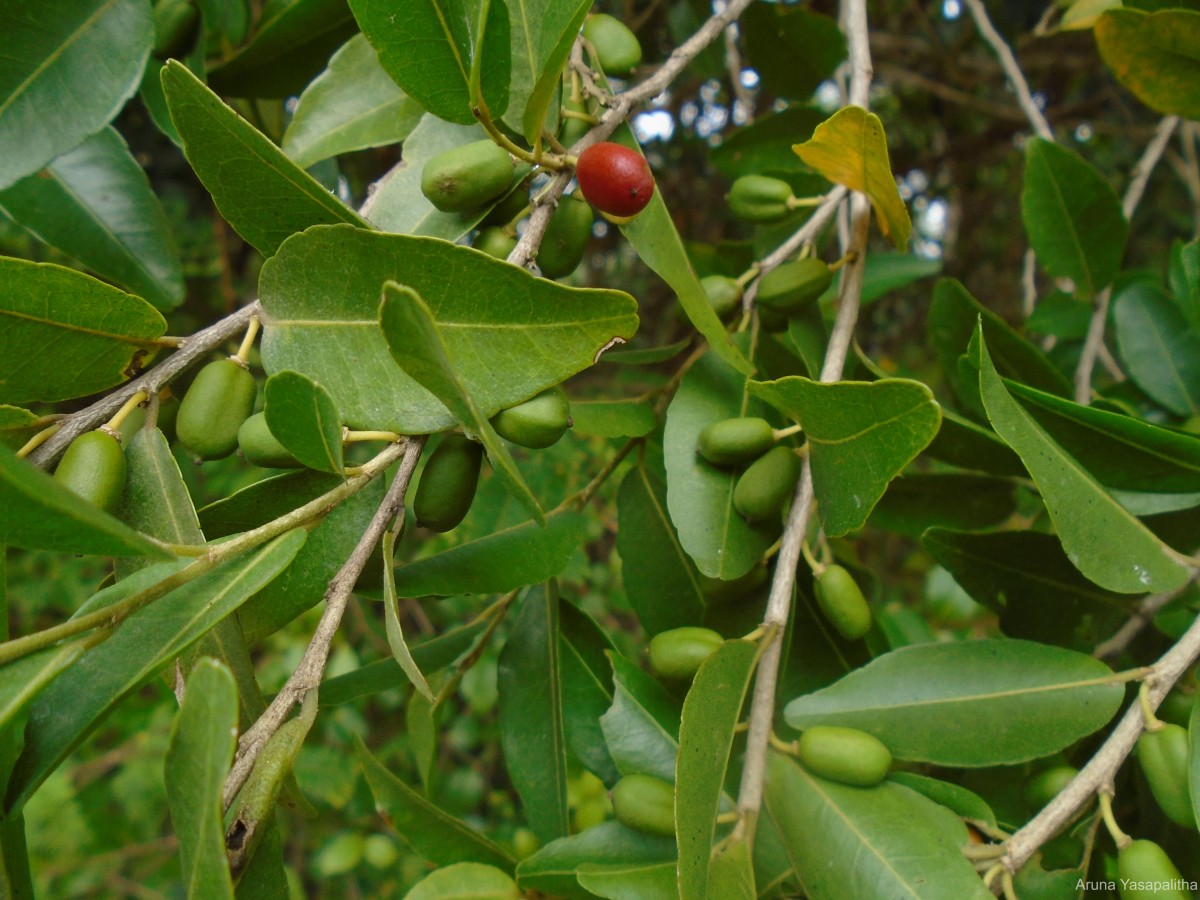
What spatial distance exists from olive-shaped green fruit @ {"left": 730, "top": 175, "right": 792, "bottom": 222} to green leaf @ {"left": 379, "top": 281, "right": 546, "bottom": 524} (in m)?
0.65

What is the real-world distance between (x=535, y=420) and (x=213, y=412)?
0.27 m

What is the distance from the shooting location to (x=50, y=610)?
3.21 m

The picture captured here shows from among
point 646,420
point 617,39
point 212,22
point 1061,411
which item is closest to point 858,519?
Answer: point 1061,411

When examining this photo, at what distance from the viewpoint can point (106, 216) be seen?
1.11 meters

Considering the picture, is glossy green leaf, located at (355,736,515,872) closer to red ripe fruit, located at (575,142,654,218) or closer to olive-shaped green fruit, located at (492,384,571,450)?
olive-shaped green fruit, located at (492,384,571,450)

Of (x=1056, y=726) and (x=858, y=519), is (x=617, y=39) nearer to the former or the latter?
(x=858, y=519)

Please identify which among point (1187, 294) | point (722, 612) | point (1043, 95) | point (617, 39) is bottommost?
point (1043, 95)

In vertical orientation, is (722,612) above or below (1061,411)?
below

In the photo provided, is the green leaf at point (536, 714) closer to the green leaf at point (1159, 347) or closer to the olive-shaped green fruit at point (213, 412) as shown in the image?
the olive-shaped green fruit at point (213, 412)

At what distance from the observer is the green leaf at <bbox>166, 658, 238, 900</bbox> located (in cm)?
48

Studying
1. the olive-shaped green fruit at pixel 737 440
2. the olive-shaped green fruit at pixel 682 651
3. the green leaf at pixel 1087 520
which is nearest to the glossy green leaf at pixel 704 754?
the olive-shaped green fruit at pixel 682 651

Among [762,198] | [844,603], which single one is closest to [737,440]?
[844,603]

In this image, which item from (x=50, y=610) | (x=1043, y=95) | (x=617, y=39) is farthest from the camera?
(x=50, y=610)

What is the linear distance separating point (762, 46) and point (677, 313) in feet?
1.72
